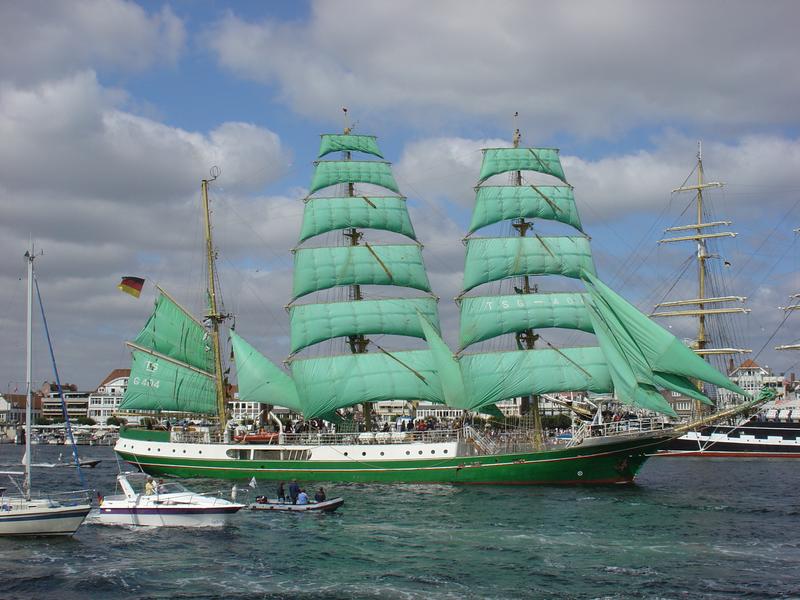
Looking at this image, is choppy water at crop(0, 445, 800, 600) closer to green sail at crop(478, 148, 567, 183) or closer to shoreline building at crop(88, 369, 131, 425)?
green sail at crop(478, 148, 567, 183)

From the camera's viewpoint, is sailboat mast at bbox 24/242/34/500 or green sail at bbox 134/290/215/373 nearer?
sailboat mast at bbox 24/242/34/500

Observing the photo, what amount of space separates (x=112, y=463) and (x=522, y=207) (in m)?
50.3

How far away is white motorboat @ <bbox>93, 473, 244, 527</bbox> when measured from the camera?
1566 inches

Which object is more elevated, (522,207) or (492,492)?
(522,207)

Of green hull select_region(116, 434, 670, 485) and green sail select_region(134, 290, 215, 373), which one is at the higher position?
green sail select_region(134, 290, 215, 373)

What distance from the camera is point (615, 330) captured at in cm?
5762

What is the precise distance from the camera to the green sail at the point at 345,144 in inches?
3012

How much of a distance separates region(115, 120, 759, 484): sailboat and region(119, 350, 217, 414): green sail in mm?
104

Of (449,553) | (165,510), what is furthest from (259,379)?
(449,553)

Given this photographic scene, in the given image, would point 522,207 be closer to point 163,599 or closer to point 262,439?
point 262,439

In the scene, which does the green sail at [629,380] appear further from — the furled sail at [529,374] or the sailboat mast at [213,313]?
the sailboat mast at [213,313]

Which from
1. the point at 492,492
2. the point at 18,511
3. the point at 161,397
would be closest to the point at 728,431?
the point at 492,492

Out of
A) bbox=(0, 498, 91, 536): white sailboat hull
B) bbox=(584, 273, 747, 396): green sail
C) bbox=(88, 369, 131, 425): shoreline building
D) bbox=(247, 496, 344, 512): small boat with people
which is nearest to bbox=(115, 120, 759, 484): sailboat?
bbox=(584, 273, 747, 396): green sail

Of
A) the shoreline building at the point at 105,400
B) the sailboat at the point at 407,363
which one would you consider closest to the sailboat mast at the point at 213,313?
the sailboat at the point at 407,363
